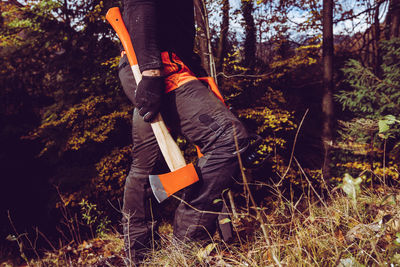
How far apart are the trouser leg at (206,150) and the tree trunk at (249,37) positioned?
196 inches

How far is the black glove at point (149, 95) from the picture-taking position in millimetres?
1398

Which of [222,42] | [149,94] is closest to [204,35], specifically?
[222,42]

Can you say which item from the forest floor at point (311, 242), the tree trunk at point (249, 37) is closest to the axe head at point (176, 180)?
the forest floor at point (311, 242)

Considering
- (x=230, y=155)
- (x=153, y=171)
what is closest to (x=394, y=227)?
(x=230, y=155)

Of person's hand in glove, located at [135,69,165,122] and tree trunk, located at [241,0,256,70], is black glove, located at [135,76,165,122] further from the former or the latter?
tree trunk, located at [241,0,256,70]

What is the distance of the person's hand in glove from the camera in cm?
140

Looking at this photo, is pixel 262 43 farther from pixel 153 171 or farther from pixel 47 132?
pixel 153 171

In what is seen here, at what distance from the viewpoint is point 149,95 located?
140cm

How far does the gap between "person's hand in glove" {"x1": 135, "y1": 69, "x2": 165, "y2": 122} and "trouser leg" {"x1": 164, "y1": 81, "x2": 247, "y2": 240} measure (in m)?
0.10

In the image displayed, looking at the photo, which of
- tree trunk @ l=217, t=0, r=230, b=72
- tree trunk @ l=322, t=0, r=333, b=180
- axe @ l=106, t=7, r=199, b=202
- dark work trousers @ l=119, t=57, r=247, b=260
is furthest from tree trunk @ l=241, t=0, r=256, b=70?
dark work trousers @ l=119, t=57, r=247, b=260

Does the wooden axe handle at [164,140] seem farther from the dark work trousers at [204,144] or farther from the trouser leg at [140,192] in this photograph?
the trouser leg at [140,192]

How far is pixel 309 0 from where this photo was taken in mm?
5840

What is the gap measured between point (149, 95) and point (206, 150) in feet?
1.42

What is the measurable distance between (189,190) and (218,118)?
0.42 meters
